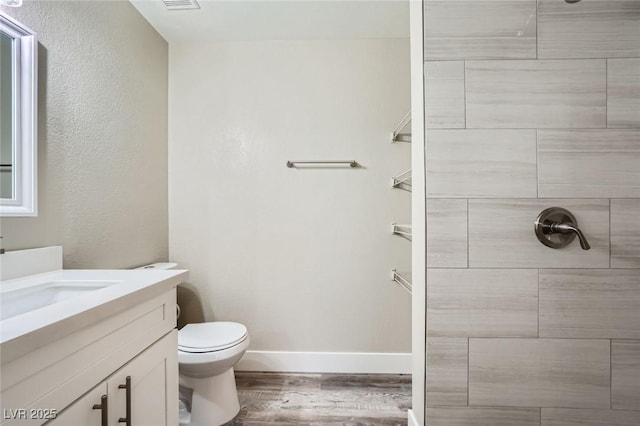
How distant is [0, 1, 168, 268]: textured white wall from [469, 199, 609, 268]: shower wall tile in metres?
1.74

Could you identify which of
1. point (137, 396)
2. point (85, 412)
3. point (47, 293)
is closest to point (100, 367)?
point (85, 412)

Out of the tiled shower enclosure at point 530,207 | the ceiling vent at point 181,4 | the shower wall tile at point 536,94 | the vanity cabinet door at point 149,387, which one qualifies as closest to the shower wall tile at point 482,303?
the tiled shower enclosure at point 530,207

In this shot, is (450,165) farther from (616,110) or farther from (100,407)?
(100,407)

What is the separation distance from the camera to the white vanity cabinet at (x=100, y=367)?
54 cm

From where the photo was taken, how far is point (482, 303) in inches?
44.4

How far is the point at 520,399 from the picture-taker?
1.13m

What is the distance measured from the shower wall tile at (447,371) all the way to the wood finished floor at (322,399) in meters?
0.52

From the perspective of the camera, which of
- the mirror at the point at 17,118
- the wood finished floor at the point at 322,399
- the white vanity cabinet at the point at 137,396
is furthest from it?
the wood finished floor at the point at 322,399

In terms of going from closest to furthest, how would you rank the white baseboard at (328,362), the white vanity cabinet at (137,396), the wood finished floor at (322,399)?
the white vanity cabinet at (137,396)
the wood finished floor at (322,399)
the white baseboard at (328,362)

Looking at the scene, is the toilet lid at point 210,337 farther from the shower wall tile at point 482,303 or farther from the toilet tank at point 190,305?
the shower wall tile at point 482,303

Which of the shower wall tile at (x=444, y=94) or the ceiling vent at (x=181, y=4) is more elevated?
the ceiling vent at (x=181, y=4)

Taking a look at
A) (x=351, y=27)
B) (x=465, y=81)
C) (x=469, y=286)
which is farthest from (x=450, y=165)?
(x=351, y=27)

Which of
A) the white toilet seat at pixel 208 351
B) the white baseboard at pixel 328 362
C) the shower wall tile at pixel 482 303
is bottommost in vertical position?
the white baseboard at pixel 328 362

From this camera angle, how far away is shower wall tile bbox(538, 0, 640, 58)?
109cm
